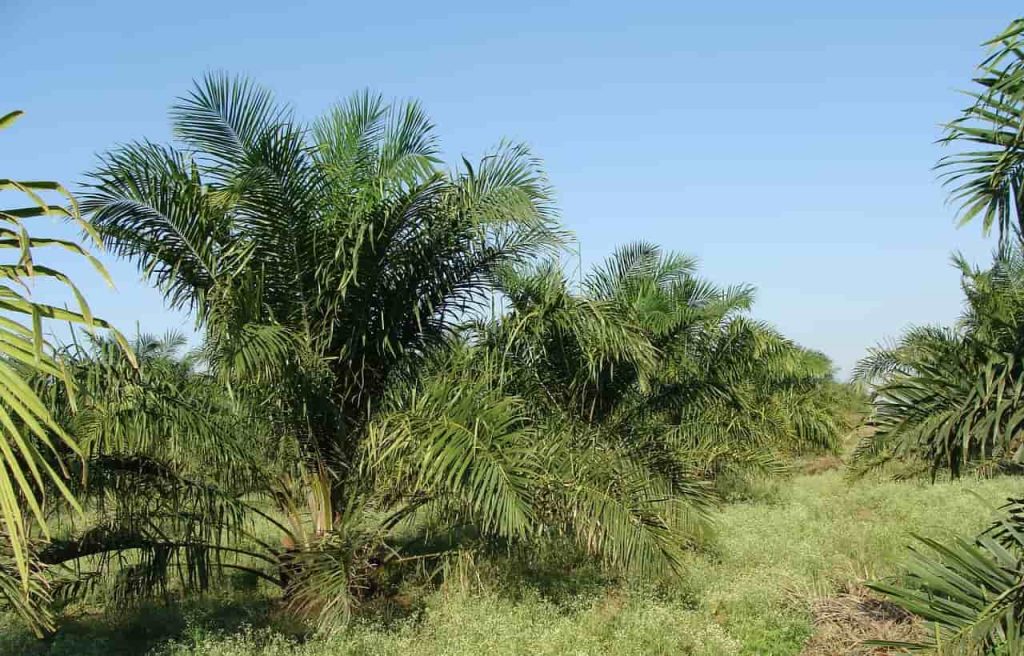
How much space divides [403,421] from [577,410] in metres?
3.78

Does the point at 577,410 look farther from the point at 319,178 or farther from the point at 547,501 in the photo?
the point at 319,178

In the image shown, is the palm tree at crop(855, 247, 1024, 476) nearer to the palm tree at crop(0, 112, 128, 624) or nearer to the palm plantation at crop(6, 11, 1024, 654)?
the palm plantation at crop(6, 11, 1024, 654)

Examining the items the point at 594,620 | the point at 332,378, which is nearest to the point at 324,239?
the point at 332,378

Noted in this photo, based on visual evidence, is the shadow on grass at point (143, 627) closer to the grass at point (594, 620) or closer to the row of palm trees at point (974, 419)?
the grass at point (594, 620)

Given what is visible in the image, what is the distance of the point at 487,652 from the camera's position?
6.33 meters

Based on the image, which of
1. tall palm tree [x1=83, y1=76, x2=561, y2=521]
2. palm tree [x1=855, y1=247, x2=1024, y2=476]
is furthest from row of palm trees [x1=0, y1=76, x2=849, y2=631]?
palm tree [x1=855, y1=247, x2=1024, y2=476]

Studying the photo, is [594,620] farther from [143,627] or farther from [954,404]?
[143,627]

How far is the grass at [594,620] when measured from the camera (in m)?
6.50

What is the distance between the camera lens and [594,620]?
7203mm

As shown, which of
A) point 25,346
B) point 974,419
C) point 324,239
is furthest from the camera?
point 324,239

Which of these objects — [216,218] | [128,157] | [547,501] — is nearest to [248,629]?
[547,501]

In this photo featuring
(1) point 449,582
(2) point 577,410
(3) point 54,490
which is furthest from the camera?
(2) point 577,410

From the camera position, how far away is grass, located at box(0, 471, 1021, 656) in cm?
650

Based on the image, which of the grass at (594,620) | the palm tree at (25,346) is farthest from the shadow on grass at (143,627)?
the palm tree at (25,346)
